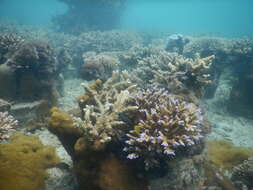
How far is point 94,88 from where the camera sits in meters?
5.01

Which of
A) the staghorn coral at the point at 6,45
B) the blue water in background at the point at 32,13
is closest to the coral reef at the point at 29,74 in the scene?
the staghorn coral at the point at 6,45

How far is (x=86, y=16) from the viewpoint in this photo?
2428cm

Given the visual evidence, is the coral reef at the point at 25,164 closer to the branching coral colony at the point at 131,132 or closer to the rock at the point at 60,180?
the rock at the point at 60,180

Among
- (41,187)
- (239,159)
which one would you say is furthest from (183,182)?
(239,159)

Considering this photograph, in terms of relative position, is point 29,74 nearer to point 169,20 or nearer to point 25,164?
point 25,164

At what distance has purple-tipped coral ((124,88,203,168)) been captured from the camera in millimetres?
3428

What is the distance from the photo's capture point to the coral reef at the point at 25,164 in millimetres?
3674

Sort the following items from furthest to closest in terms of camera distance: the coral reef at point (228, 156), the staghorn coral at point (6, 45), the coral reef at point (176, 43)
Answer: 1. the coral reef at point (176, 43)
2. the staghorn coral at point (6, 45)
3. the coral reef at point (228, 156)

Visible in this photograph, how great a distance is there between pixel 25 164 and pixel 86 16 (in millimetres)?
22536

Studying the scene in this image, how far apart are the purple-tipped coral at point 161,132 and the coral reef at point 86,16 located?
67.4ft

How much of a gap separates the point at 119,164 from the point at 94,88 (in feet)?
6.41

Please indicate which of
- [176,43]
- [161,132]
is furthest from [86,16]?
[161,132]

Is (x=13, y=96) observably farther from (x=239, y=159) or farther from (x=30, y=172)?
(x=239, y=159)

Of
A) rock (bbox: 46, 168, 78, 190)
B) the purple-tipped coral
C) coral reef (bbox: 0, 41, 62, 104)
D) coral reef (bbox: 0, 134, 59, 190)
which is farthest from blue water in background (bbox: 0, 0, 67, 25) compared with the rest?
the purple-tipped coral
